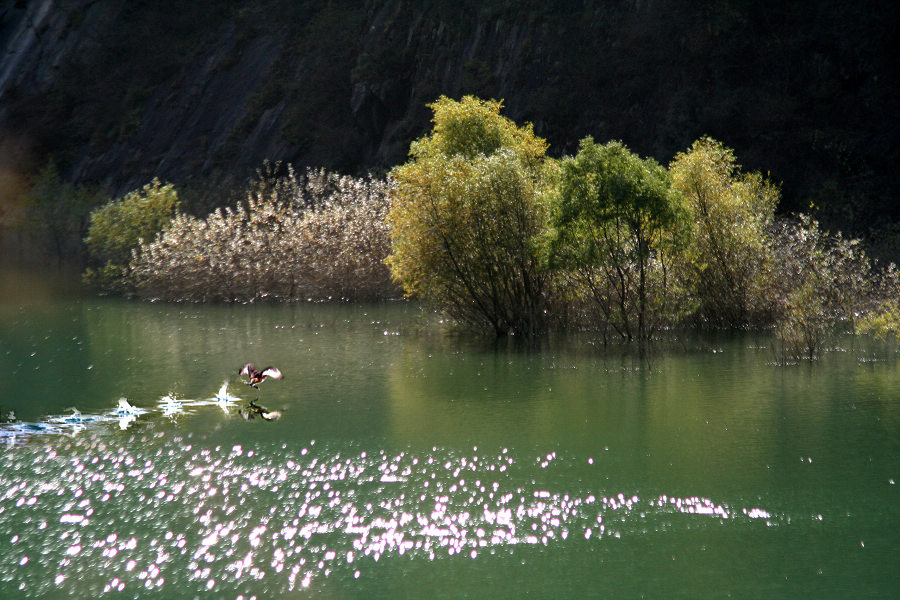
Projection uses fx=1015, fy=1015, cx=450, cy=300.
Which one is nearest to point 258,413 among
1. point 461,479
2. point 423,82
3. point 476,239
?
point 461,479

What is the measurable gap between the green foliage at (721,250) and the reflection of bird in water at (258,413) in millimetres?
12545

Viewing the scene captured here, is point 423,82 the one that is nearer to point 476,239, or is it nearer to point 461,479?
point 476,239

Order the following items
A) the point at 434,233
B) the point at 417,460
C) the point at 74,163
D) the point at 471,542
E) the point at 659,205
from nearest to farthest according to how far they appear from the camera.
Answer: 1. the point at 471,542
2. the point at 417,460
3. the point at 659,205
4. the point at 434,233
5. the point at 74,163

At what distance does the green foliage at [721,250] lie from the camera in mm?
26453

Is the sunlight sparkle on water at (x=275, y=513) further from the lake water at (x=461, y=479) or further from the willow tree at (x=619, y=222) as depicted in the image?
the willow tree at (x=619, y=222)

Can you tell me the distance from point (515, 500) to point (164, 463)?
540cm

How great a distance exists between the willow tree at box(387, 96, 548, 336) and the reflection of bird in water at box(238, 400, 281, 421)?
9704 millimetres

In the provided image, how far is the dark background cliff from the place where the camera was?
148 feet

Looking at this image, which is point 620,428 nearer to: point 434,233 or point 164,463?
point 164,463

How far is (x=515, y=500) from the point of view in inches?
501

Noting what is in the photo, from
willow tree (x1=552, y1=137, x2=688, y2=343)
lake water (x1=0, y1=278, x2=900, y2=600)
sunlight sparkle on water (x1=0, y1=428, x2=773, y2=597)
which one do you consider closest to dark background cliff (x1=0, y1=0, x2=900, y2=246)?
willow tree (x1=552, y1=137, x2=688, y2=343)

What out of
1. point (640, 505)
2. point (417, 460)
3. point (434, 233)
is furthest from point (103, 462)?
point (434, 233)

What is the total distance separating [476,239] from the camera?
27141 mm

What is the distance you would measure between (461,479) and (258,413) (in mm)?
5768
